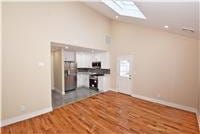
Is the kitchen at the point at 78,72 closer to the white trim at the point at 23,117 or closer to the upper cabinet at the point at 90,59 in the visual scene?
the upper cabinet at the point at 90,59

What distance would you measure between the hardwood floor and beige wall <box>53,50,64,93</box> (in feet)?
7.20

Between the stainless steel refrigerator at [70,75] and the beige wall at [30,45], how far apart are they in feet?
8.16

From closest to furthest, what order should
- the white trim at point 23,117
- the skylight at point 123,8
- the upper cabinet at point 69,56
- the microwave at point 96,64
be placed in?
the white trim at point 23,117 → the skylight at point 123,8 → the upper cabinet at point 69,56 → the microwave at point 96,64

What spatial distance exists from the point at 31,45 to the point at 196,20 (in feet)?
13.4

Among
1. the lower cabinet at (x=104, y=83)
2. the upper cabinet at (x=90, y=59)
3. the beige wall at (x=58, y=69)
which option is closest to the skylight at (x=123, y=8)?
the upper cabinet at (x=90, y=59)

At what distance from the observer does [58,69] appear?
6.91 m

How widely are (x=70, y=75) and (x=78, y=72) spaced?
49.9 inches

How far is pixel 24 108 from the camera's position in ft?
12.2

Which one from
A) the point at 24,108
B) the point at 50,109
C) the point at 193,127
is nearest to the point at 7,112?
the point at 24,108

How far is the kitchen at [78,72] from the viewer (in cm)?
665

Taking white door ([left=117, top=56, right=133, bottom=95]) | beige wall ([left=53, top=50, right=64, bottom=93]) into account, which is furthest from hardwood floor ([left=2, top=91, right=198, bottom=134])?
beige wall ([left=53, top=50, right=64, bottom=93])

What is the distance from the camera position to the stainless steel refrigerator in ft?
23.4

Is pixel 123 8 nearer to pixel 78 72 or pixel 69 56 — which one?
pixel 69 56

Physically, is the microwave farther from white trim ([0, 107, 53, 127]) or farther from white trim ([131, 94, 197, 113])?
white trim ([0, 107, 53, 127])
